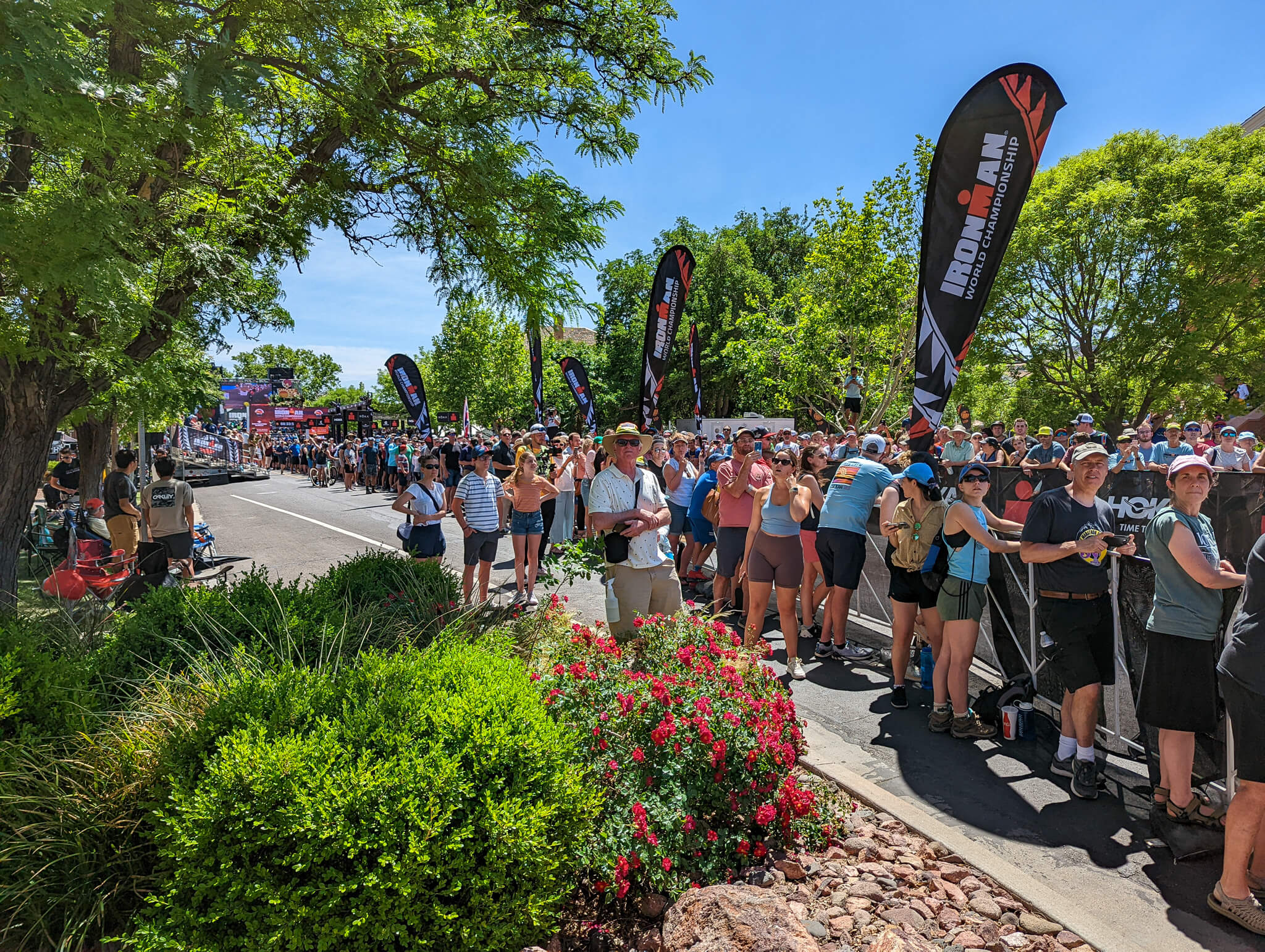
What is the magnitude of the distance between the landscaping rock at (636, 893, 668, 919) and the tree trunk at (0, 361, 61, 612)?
19.1ft

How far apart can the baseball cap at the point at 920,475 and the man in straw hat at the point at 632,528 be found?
1918mm

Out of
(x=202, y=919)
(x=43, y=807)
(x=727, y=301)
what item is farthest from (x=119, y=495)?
(x=727, y=301)

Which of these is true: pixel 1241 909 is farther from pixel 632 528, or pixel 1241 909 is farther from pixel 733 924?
pixel 632 528

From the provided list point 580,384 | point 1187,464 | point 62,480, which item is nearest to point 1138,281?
point 580,384

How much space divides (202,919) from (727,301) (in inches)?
1500

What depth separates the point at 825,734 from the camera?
16.1 feet

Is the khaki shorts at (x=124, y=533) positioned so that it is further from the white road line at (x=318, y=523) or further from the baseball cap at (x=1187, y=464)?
the baseball cap at (x=1187, y=464)

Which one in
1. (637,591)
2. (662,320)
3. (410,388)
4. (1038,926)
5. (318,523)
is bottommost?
(318,523)

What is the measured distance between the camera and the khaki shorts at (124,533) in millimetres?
8555

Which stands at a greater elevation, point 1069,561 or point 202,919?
point 1069,561

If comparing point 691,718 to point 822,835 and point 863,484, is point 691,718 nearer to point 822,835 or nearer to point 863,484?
point 822,835

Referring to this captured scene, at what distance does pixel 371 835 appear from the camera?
235 centimetres

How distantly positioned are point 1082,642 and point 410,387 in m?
22.5

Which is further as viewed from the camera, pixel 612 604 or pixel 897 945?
pixel 612 604
